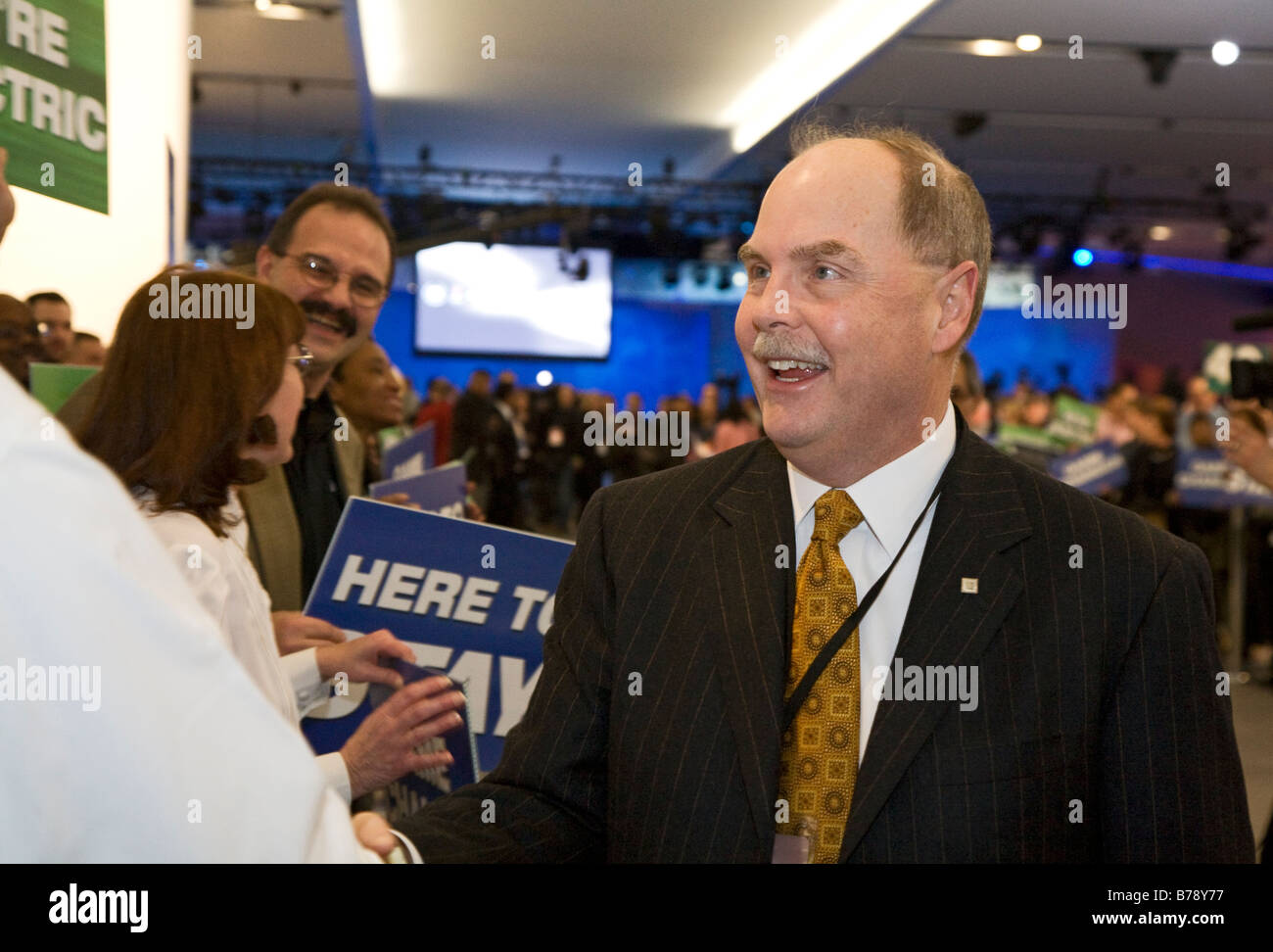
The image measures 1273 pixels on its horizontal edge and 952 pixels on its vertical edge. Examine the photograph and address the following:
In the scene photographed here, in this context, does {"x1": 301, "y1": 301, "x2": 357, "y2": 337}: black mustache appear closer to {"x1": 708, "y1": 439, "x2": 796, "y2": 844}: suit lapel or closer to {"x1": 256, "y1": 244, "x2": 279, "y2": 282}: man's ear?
{"x1": 256, "y1": 244, "x2": 279, "y2": 282}: man's ear

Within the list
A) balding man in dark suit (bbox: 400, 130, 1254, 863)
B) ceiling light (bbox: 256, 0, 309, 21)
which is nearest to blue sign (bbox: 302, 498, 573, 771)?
balding man in dark suit (bbox: 400, 130, 1254, 863)

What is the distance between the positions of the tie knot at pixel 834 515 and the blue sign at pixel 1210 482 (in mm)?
6975

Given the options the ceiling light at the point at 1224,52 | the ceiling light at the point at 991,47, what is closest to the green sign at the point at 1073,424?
the ceiling light at the point at 991,47

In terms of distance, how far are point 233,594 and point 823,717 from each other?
96cm

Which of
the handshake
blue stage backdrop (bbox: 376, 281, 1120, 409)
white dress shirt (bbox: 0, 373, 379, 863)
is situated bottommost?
the handshake

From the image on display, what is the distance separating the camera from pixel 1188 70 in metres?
10.5

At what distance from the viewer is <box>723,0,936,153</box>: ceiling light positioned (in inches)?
344

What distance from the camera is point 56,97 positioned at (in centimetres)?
202

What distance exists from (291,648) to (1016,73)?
32.3ft

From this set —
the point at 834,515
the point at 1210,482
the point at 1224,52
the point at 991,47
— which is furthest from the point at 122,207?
the point at 1224,52

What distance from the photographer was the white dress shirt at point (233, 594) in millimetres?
1876

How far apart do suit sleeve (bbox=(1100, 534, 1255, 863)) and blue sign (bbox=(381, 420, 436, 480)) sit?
8.82 ft

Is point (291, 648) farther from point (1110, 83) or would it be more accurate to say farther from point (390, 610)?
point (1110, 83)
